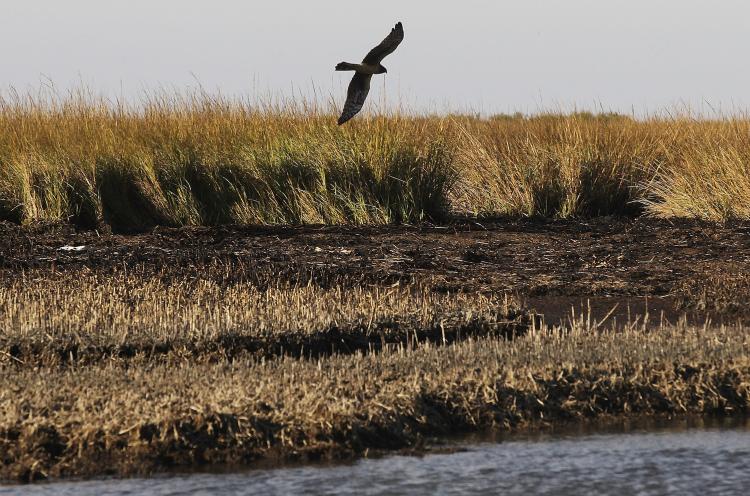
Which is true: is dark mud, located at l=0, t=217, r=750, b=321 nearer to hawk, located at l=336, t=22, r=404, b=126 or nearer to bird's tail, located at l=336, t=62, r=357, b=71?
hawk, located at l=336, t=22, r=404, b=126

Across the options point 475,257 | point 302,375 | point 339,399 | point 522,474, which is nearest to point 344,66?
point 475,257

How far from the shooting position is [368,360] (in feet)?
24.1

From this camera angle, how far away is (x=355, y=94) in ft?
34.2

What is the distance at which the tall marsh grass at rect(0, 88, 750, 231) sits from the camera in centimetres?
1502

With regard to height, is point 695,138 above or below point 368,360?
above

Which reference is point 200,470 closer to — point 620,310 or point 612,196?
point 620,310

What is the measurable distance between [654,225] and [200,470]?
31.2 ft

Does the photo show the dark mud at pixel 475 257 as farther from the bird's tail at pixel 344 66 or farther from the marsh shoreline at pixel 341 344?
the bird's tail at pixel 344 66

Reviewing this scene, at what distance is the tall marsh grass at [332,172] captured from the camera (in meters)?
15.0

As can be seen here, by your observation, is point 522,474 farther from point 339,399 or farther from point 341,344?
point 341,344

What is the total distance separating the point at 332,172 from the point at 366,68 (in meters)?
5.03

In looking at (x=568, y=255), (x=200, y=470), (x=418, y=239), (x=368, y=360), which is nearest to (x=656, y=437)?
(x=368, y=360)

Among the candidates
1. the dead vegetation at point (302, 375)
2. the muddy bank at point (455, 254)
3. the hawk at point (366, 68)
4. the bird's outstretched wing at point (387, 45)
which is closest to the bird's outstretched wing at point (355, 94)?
the hawk at point (366, 68)

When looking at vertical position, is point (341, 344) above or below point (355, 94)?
below
